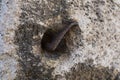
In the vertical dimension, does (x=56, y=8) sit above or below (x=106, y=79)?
above

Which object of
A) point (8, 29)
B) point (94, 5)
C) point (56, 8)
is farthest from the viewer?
point (94, 5)

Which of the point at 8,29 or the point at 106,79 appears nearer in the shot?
the point at 8,29

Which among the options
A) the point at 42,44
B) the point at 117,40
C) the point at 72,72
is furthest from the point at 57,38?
the point at 117,40

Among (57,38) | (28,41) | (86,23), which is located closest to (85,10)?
(86,23)

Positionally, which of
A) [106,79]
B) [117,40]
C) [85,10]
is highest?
[85,10]

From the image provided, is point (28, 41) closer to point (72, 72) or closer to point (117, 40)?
point (72, 72)

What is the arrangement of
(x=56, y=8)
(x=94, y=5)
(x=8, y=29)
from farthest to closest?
(x=94, y=5) < (x=56, y=8) < (x=8, y=29)
